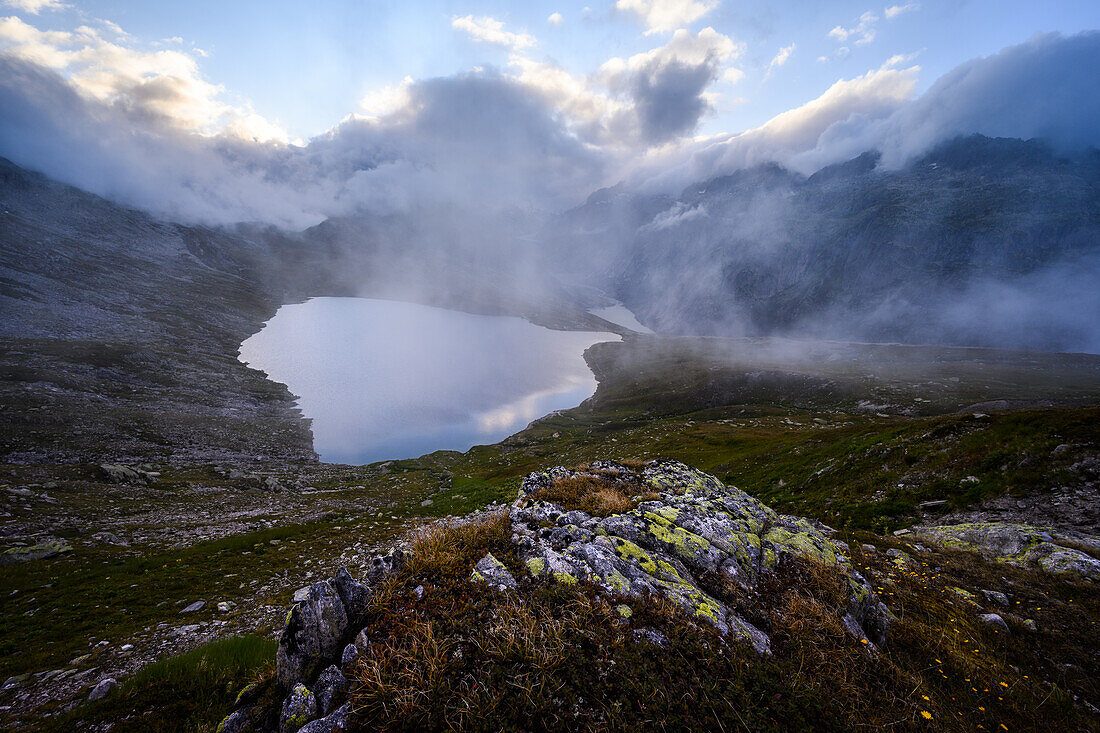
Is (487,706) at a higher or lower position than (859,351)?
higher

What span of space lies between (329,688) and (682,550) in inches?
271

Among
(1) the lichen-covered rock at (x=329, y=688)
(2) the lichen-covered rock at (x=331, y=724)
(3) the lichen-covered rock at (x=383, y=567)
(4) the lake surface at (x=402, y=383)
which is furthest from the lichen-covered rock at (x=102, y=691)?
(4) the lake surface at (x=402, y=383)

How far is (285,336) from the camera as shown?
470ft

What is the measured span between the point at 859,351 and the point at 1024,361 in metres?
57.8

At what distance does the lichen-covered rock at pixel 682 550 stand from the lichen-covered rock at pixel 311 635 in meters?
3.10

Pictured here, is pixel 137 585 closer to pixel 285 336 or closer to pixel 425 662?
pixel 425 662

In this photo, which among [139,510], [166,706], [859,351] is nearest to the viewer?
[166,706]

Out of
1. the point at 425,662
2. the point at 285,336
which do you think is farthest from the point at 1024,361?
the point at 285,336

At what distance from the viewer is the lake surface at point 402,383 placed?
8175 centimetres

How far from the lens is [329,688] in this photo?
4.61 m

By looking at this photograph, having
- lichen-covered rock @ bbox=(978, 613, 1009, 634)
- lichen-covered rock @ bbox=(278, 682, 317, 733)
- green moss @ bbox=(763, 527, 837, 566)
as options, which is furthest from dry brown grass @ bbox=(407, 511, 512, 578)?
lichen-covered rock @ bbox=(978, 613, 1009, 634)

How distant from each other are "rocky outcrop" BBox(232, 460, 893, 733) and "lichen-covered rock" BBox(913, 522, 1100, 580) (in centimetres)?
529

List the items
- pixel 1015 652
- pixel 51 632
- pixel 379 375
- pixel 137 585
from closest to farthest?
1. pixel 1015 652
2. pixel 51 632
3. pixel 137 585
4. pixel 379 375

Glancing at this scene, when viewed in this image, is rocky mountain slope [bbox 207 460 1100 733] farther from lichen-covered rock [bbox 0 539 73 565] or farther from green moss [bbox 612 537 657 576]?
lichen-covered rock [bbox 0 539 73 565]
